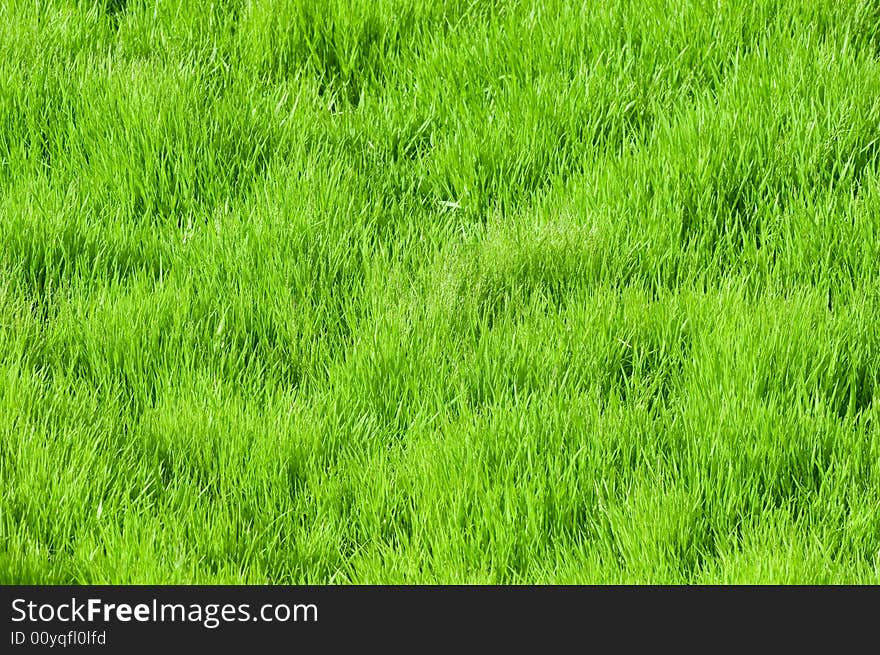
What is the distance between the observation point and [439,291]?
2967mm

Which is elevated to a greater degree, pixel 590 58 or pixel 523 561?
pixel 590 58

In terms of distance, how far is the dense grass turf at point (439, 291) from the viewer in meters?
2.47

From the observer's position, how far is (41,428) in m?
2.59

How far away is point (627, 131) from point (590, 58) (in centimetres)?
32

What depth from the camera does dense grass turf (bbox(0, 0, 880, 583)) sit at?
8.11 feet

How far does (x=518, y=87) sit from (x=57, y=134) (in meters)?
1.44

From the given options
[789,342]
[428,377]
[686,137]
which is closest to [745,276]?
[789,342]

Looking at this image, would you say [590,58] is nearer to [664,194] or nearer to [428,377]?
[664,194]

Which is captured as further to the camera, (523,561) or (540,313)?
(540,313)
